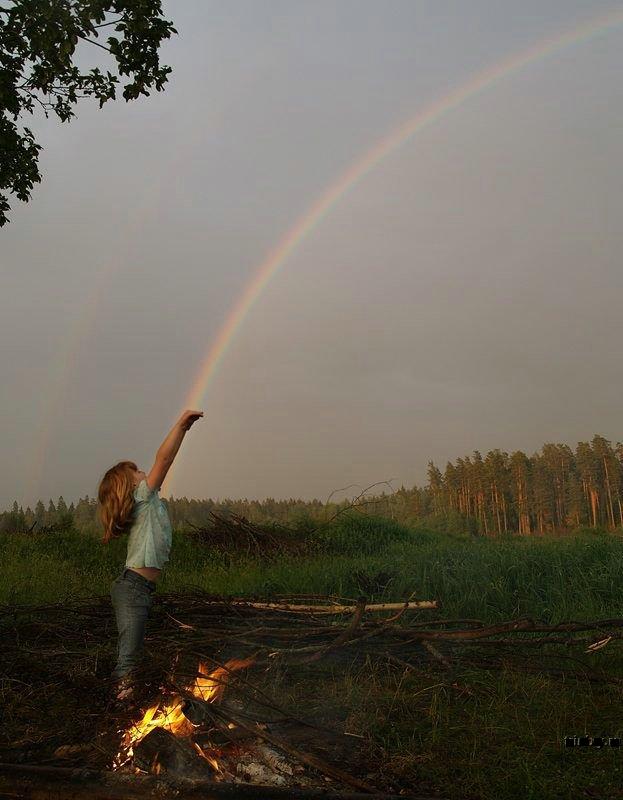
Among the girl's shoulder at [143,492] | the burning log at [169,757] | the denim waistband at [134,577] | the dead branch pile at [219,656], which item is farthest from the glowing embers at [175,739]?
the girl's shoulder at [143,492]

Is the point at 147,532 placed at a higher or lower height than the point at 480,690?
higher

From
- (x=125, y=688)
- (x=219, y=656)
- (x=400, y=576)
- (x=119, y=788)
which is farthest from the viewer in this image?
(x=400, y=576)

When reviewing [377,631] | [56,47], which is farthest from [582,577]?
[56,47]

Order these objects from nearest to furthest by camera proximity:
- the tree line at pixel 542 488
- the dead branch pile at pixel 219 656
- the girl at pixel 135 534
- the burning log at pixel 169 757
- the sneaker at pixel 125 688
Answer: the burning log at pixel 169 757 → the dead branch pile at pixel 219 656 → the sneaker at pixel 125 688 → the girl at pixel 135 534 → the tree line at pixel 542 488

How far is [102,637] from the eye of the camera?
711 cm

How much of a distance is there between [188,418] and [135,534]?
100 cm

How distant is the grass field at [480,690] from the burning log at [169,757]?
1153mm

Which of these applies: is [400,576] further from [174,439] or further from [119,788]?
[119,788]

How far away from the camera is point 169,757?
4.07m

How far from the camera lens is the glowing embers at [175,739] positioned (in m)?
4.05

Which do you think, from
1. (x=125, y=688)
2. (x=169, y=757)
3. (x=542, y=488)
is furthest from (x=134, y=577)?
(x=542, y=488)

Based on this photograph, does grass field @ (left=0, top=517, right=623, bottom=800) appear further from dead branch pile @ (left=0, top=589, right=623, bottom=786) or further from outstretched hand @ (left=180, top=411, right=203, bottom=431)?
outstretched hand @ (left=180, top=411, right=203, bottom=431)

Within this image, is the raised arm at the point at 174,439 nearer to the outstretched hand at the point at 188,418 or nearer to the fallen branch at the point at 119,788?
the outstretched hand at the point at 188,418

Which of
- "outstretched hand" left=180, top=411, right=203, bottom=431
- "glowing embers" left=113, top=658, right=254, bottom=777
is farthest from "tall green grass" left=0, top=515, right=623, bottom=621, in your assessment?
"outstretched hand" left=180, top=411, right=203, bottom=431
